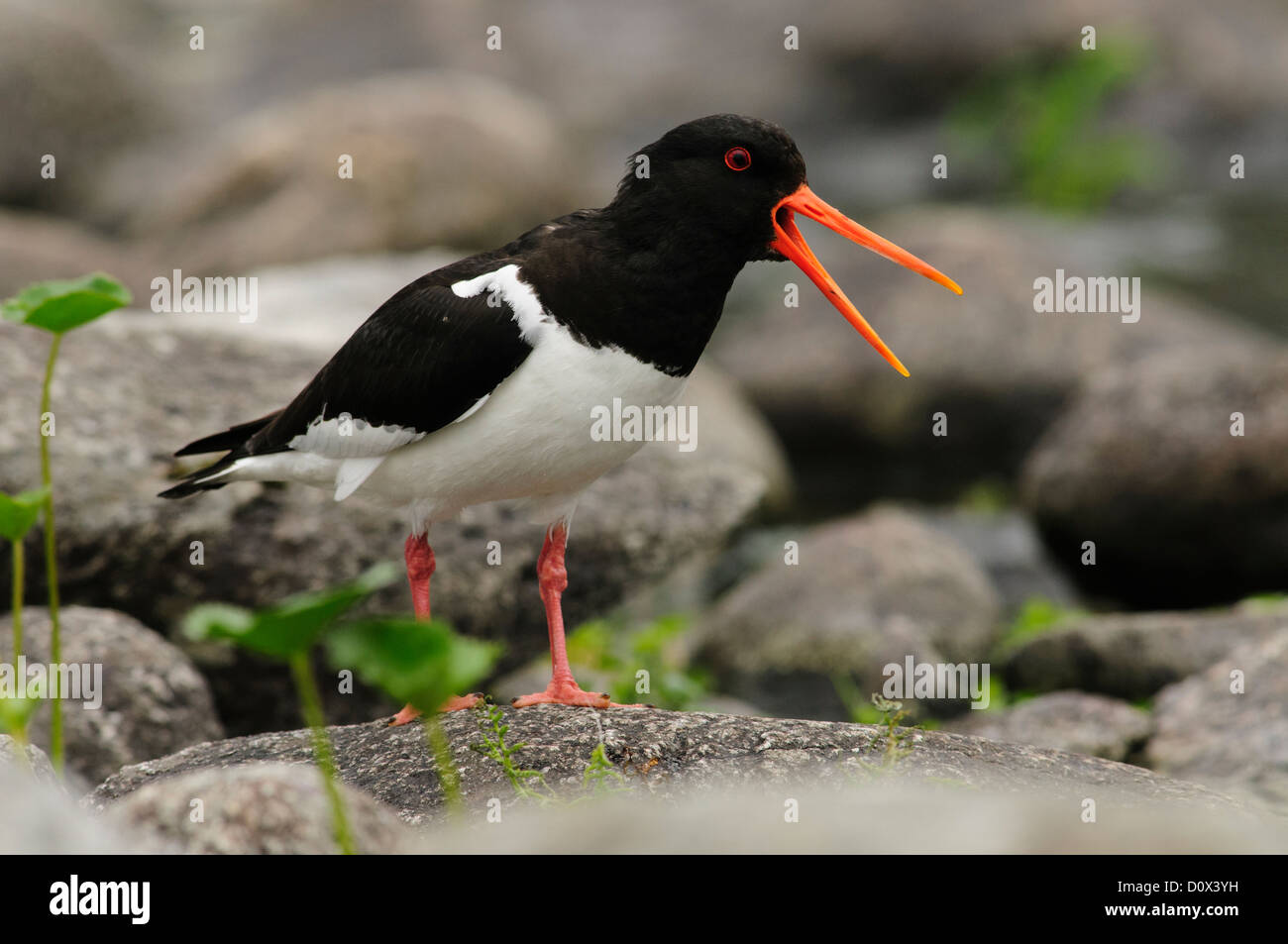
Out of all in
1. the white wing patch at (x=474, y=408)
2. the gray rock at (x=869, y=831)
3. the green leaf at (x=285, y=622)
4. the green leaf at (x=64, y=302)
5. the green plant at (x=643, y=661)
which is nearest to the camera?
the green leaf at (x=285, y=622)

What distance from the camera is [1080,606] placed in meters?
10.1

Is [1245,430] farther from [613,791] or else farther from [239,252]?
[239,252]

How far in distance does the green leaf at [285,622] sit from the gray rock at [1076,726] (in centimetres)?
410

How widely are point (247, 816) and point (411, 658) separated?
611mm

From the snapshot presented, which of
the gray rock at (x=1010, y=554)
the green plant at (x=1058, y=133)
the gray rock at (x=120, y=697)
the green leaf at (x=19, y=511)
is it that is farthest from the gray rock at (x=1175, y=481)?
the green plant at (x=1058, y=133)

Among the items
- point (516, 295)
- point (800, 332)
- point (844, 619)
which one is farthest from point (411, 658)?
point (800, 332)

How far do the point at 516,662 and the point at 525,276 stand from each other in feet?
9.79

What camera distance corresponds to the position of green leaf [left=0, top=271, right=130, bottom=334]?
4277mm

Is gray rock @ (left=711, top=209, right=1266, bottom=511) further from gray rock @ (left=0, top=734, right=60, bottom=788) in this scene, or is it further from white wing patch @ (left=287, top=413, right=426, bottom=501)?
gray rock @ (left=0, top=734, right=60, bottom=788)

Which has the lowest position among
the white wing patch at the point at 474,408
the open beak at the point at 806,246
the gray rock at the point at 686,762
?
the gray rock at the point at 686,762

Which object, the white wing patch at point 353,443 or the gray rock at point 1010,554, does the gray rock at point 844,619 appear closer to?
the gray rock at point 1010,554

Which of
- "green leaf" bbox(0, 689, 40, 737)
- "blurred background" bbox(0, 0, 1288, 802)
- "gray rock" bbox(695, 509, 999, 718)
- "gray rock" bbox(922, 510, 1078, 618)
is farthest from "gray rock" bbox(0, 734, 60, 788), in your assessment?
"gray rock" bbox(922, 510, 1078, 618)

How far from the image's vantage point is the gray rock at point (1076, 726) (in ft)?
20.5

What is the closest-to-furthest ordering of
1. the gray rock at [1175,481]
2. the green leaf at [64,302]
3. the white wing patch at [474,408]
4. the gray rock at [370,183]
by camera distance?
the green leaf at [64,302] < the white wing patch at [474,408] < the gray rock at [1175,481] < the gray rock at [370,183]
